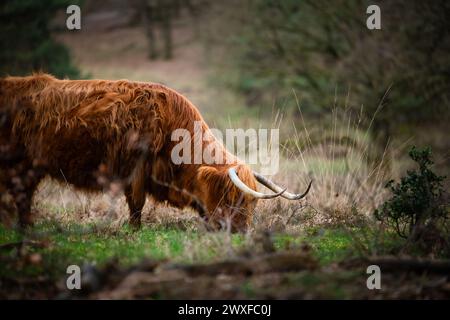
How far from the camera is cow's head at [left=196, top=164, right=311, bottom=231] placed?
5.36m

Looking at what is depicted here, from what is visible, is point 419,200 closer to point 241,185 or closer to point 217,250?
point 241,185

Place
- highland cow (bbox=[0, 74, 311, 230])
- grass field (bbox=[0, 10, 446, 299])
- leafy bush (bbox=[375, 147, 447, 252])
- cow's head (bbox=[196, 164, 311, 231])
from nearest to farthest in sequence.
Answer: grass field (bbox=[0, 10, 446, 299]) → leafy bush (bbox=[375, 147, 447, 252]) → cow's head (bbox=[196, 164, 311, 231]) → highland cow (bbox=[0, 74, 311, 230])

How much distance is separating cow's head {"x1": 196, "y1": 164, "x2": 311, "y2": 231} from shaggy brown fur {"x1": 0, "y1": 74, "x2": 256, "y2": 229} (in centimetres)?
14

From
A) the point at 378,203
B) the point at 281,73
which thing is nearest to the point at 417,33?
the point at 281,73

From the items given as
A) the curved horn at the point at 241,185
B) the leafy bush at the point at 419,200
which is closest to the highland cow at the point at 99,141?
the curved horn at the point at 241,185

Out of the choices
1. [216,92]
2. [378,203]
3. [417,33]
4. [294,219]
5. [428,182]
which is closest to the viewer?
[428,182]

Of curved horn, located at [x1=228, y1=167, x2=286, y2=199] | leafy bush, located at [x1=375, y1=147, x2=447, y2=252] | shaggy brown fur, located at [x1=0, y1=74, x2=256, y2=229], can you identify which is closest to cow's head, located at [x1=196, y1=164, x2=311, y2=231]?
curved horn, located at [x1=228, y1=167, x2=286, y2=199]

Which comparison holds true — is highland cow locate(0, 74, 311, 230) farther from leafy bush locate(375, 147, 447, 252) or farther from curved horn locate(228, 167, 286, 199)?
leafy bush locate(375, 147, 447, 252)

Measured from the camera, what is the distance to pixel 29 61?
52.5ft

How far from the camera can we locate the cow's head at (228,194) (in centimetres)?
536

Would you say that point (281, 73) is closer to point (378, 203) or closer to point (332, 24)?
point (332, 24)

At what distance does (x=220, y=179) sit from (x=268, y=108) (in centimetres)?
1303

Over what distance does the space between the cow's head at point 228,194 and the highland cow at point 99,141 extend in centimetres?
10

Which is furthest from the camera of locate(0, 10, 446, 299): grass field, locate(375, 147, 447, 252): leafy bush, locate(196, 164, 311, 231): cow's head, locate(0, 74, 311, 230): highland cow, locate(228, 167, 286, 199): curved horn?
locate(0, 74, 311, 230): highland cow
